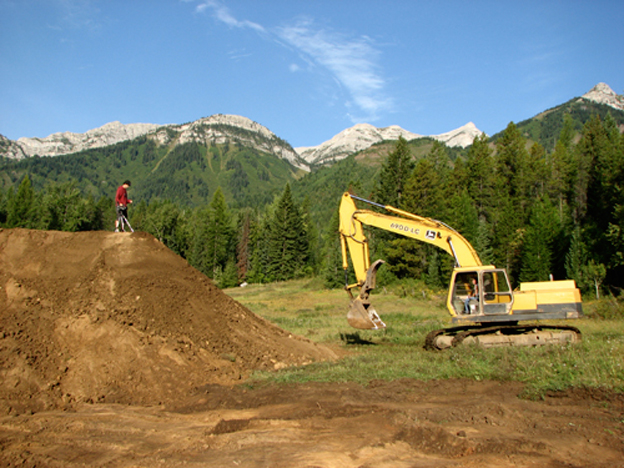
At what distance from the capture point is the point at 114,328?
37.0 ft

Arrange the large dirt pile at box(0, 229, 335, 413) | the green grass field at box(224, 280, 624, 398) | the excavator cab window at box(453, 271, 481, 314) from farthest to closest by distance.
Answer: the excavator cab window at box(453, 271, 481, 314)
the large dirt pile at box(0, 229, 335, 413)
the green grass field at box(224, 280, 624, 398)

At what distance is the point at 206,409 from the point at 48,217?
76.6 meters

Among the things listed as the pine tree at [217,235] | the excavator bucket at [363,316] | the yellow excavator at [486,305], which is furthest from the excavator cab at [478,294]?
the pine tree at [217,235]

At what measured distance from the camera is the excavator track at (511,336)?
13430 mm

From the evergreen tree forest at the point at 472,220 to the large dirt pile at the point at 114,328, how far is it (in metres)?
36.4

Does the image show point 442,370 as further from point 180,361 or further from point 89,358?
point 89,358

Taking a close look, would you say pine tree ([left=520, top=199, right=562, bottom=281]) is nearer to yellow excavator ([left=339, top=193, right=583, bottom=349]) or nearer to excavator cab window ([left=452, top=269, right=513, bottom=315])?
yellow excavator ([left=339, top=193, right=583, bottom=349])

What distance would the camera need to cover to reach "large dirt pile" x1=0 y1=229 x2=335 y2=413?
383 inches

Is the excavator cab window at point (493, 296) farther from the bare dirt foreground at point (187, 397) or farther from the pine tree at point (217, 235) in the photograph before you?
the pine tree at point (217, 235)

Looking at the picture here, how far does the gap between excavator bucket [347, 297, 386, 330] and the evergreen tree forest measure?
33362mm

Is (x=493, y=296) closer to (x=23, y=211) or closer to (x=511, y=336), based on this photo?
(x=511, y=336)

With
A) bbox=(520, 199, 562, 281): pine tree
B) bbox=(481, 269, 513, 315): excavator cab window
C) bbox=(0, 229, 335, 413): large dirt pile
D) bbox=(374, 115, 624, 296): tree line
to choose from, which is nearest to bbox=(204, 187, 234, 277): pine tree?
bbox=(374, 115, 624, 296): tree line

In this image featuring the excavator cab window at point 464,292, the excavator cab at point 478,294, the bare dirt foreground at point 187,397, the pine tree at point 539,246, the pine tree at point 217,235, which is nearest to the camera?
the bare dirt foreground at point 187,397

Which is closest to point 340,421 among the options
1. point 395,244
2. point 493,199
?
point 395,244
